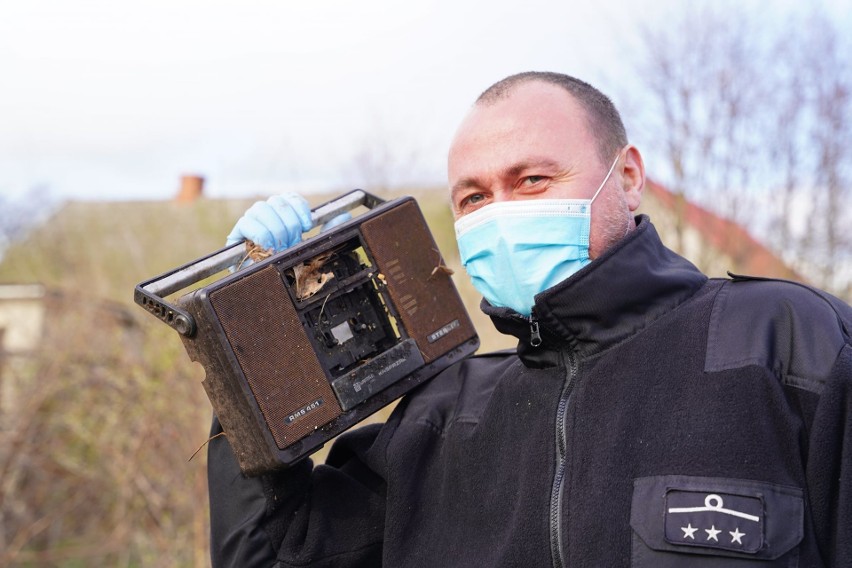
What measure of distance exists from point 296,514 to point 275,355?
0.53 m

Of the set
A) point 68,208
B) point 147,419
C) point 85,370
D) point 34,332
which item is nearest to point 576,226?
point 147,419

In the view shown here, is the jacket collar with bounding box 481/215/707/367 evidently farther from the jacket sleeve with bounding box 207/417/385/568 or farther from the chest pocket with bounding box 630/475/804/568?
the jacket sleeve with bounding box 207/417/385/568

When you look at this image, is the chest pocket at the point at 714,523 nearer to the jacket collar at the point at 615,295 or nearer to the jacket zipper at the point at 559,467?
the jacket zipper at the point at 559,467

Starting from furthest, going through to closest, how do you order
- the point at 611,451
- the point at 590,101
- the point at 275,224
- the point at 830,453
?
the point at 275,224 < the point at 590,101 < the point at 611,451 < the point at 830,453

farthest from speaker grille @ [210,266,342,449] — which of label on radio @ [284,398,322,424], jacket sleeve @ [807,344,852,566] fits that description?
jacket sleeve @ [807,344,852,566]

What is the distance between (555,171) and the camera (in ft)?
7.76

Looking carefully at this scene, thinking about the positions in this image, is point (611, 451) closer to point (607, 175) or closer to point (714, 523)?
point (714, 523)

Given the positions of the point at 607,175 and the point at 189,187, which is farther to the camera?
the point at 189,187

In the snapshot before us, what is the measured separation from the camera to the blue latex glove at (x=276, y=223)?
2.66 m

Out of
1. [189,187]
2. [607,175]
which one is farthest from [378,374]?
[189,187]

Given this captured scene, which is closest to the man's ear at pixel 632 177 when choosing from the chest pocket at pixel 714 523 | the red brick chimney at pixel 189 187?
the chest pocket at pixel 714 523

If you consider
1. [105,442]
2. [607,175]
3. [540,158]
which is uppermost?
[540,158]

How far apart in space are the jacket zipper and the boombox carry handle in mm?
1006

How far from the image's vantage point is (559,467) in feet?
6.93
